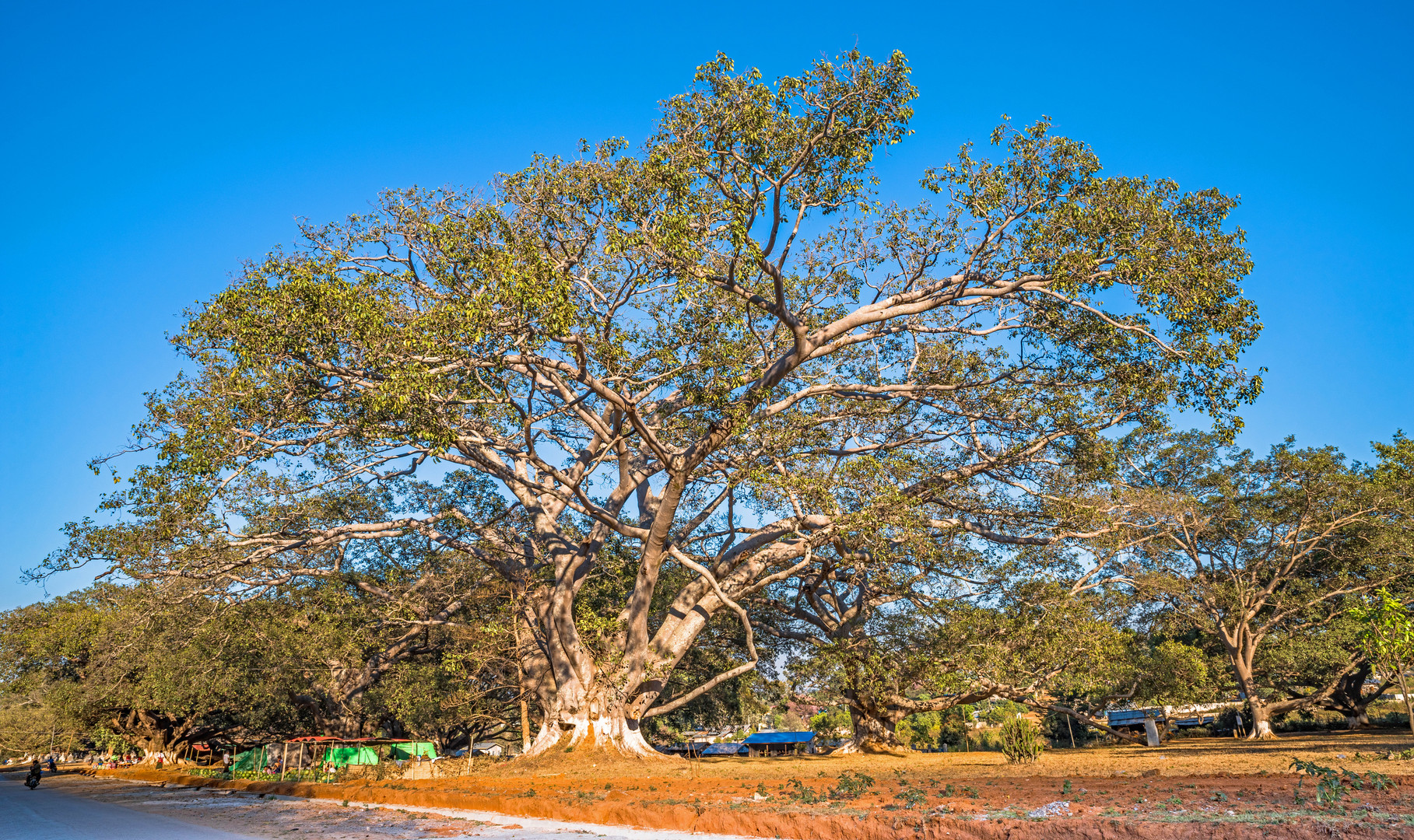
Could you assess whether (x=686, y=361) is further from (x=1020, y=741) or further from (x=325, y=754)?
(x=325, y=754)

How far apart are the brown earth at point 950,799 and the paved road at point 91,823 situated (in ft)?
8.05

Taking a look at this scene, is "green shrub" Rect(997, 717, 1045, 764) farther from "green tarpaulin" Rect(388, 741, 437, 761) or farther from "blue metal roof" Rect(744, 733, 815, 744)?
"blue metal roof" Rect(744, 733, 815, 744)

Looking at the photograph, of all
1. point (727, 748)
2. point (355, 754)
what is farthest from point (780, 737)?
point (355, 754)

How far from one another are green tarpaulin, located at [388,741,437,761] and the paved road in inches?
342

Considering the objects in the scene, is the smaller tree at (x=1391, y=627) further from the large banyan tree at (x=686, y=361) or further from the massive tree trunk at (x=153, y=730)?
the massive tree trunk at (x=153, y=730)

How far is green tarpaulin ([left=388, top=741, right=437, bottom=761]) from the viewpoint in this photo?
23.4 meters

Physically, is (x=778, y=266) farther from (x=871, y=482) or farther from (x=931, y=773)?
(x=931, y=773)

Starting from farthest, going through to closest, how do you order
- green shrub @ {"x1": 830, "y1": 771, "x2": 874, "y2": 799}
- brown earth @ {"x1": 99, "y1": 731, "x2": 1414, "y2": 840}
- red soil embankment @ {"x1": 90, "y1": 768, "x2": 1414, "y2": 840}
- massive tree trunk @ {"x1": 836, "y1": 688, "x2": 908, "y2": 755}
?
massive tree trunk @ {"x1": 836, "y1": 688, "x2": 908, "y2": 755}
green shrub @ {"x1": 830, "y1": 771, "x2": 874, "y2": 799}
brown earth @ {"x1": 99, "y1": 731, "x2": 1414, "y2": 840}
red soil embankment @ {"x1": 90, "y1": 768, "x2": 1414, "y2": 840}

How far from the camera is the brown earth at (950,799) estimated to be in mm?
4812

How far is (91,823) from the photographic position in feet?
32.5

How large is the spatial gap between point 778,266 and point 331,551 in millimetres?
14548

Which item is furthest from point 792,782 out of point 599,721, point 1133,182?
point 1133,182

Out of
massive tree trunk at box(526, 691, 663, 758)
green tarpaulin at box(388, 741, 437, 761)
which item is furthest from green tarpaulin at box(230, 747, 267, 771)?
massive tree trunk at box(526, 691, 663, 758)

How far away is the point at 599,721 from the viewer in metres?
15.1
